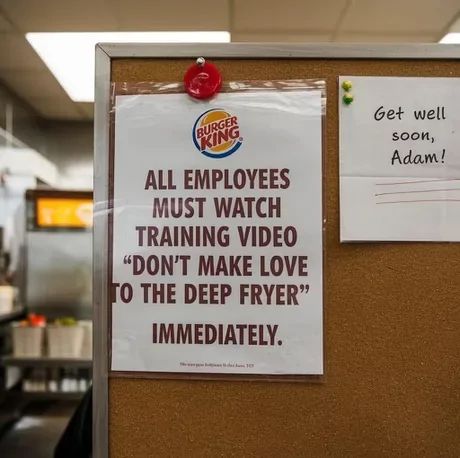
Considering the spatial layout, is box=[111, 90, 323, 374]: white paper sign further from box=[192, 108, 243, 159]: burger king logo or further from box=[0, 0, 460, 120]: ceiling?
box=[0, 0, 460, 120]: ceiling

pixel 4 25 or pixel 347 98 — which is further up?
pixel 4 25

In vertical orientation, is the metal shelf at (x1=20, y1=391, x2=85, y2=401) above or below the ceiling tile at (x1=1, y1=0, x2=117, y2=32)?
Answer: below

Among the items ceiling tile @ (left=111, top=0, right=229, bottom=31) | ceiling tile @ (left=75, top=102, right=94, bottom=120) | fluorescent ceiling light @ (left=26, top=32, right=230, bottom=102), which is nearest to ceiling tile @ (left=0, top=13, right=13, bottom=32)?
fluorescent ceiling light @ (left=26, top=32, right=230, bottom=102)

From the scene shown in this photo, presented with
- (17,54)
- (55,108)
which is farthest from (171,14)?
(55,108)

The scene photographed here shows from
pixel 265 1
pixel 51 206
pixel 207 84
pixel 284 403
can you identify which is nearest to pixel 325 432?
pixel 284 403

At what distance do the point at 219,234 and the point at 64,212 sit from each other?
9.88ft

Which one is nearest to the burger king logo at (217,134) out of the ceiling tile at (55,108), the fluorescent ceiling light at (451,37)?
the fluorescent ceiling light at (451,37)

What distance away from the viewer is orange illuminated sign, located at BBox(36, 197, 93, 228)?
3.52 m

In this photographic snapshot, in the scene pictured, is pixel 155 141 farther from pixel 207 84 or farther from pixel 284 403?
pixel 284 403

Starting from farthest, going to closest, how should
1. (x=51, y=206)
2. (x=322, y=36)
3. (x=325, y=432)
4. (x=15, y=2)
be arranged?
(x=51, y=206)
(x=322, y=36)
(x=15, y=2)
(x=325, y=432)

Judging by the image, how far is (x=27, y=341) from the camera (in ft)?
9.98

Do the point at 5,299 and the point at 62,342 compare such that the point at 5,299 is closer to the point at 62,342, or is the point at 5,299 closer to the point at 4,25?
the point at 62,342

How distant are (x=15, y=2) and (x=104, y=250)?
2.39 m

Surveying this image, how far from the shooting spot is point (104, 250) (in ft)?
2.44
